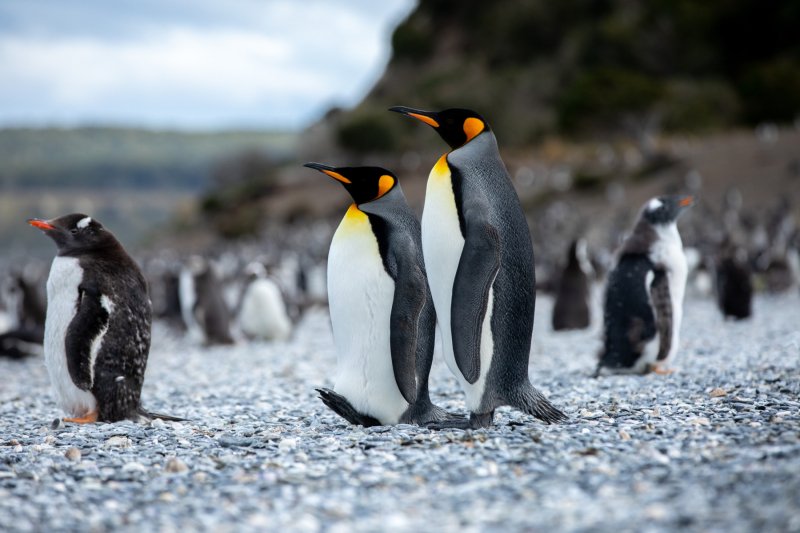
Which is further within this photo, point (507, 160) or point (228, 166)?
point (228, 166)

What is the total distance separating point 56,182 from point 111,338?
132m

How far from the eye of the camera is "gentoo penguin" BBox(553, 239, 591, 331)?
443 inches

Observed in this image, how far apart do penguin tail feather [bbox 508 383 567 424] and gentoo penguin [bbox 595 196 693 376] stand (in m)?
2.41

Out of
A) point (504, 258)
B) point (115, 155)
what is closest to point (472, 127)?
point (504, 258)

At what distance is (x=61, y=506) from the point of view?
11.1ft

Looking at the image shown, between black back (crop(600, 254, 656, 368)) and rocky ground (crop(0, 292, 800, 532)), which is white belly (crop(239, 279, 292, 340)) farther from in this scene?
black back (crop(600, 254, 656, 368))

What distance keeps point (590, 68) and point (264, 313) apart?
4769 cm

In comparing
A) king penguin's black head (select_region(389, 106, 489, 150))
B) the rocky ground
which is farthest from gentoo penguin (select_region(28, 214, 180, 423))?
king penguin's black head (select_region(389, 106, 489, 150))

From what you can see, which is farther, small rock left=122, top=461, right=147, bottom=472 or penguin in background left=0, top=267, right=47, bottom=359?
A: penguin in background left=0, top=267, right=47, bottom=359

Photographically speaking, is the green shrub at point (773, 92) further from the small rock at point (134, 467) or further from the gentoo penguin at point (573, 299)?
the small rock at point (134, 467)

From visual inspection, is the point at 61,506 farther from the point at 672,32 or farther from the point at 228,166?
the point at 228,166

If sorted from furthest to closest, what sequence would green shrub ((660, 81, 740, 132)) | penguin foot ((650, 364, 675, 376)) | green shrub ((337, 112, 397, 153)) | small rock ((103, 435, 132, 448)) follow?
green shrub ((337, 112, 397, 153)) < green shrub ((660, 81, 740, 132)) < penguin foot ((650, 364, 675, 376)) < small rock ((103, 435, 132, 448))

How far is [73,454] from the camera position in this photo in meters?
4.14

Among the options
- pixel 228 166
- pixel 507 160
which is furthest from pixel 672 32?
pixel 228 166
